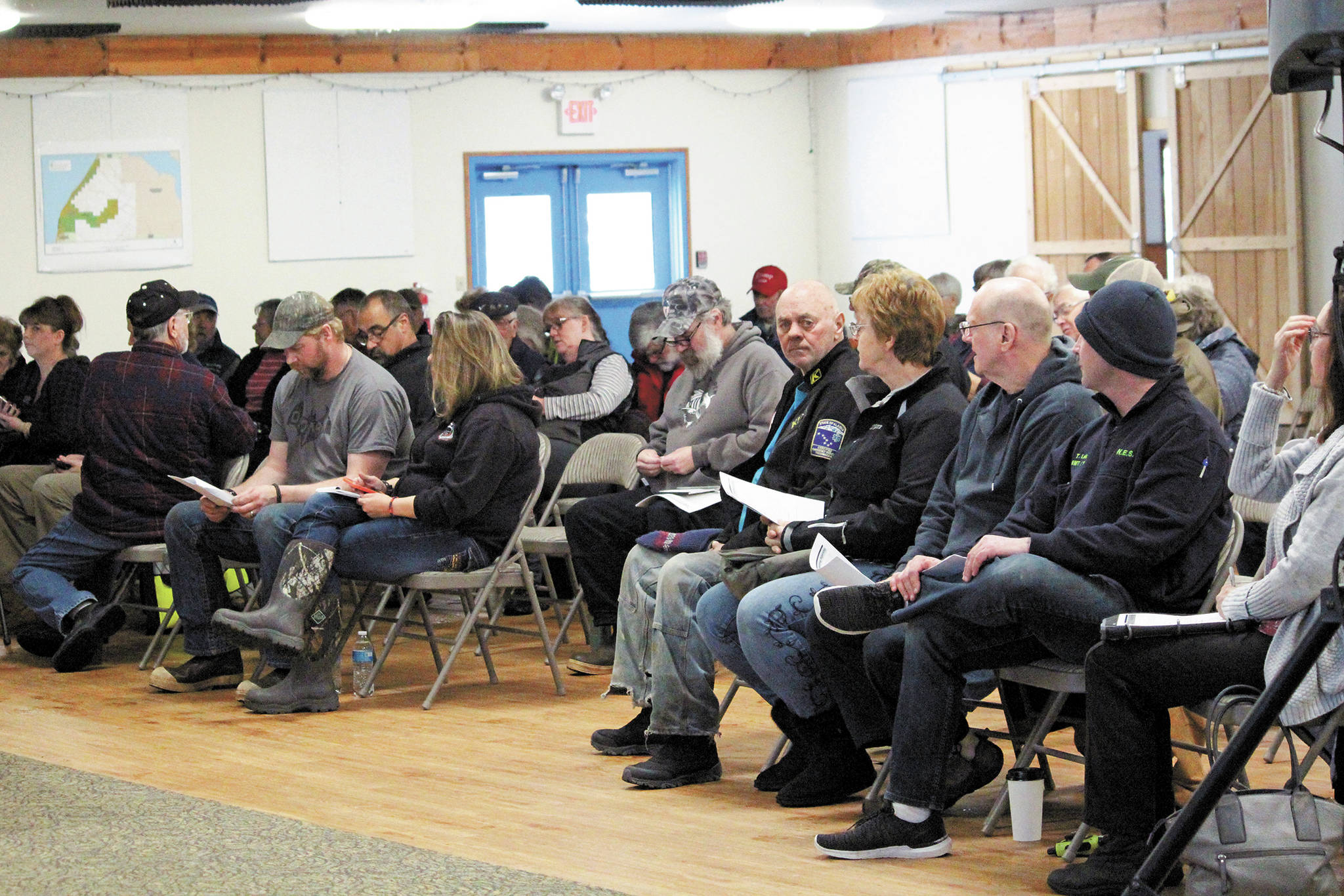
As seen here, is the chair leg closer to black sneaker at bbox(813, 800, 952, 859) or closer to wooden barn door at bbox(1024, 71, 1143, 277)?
black sneaker at bbox(813, 800, 952, 859)

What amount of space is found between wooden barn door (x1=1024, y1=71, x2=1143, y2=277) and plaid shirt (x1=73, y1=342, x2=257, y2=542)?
22.8 feet

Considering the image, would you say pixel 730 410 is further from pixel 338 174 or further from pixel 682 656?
pixel 338 174

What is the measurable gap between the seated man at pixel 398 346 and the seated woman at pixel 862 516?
2.77m

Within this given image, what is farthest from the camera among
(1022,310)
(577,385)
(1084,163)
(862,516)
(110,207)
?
(1084,163)

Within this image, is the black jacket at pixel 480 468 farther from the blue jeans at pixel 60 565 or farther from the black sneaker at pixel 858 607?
the black sneaker at pixel 858 607

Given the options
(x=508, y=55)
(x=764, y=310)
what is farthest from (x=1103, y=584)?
(x=508, y=55)

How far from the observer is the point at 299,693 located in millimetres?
5438

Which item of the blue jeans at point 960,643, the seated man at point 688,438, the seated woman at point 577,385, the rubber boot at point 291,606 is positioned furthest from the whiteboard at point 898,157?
the blue jeans at point 960,643

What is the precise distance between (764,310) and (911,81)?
12.3 ft

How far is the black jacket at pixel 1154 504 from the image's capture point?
126 inches

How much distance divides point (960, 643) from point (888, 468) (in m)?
0.72

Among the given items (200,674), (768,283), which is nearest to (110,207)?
(768,283)

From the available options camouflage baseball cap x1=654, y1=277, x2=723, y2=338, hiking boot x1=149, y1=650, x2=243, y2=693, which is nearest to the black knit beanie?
camouflage baseball cap x1=654, y1=277, x2=723, y2=338

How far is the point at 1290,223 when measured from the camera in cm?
1031
